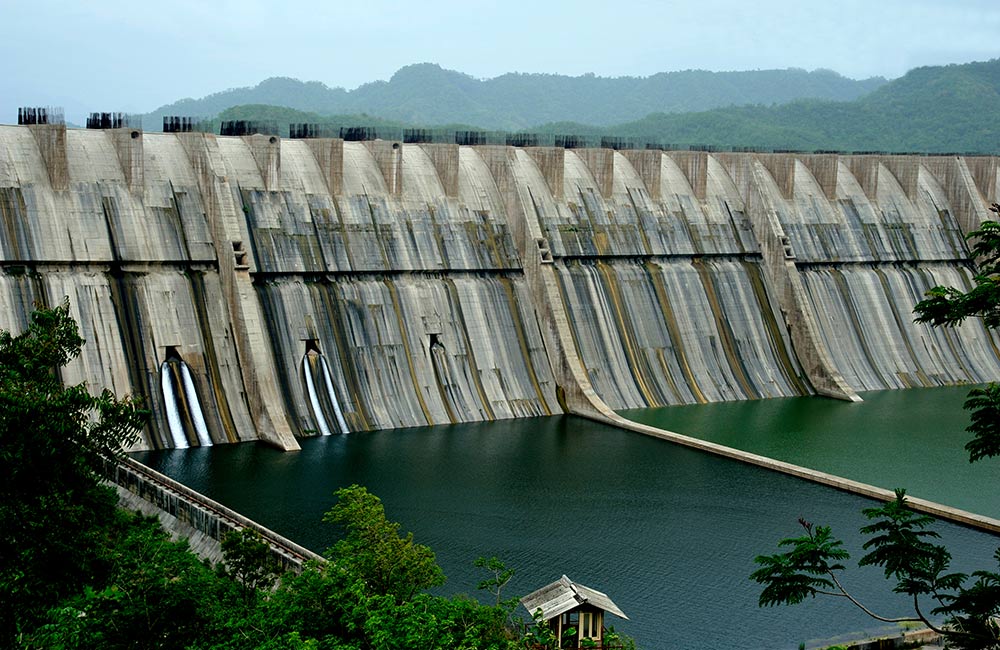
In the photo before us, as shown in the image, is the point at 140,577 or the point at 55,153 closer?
the point at 140,577

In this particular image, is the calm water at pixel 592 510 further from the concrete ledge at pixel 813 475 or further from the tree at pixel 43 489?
the tree at pixel 43 489

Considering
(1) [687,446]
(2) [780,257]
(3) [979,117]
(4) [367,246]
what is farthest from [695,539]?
(3) [979,117]

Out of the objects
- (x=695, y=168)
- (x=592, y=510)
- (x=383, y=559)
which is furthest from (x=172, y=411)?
(x=695, y=168)

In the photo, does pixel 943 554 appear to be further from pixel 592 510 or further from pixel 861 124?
pixel 861 124

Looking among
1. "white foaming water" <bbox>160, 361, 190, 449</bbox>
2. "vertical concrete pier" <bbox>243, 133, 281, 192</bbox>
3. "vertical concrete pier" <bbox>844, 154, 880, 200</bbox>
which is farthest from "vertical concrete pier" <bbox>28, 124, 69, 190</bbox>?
"vertical concrete pier" <bbox>844, 154, 880, 200</bbox>

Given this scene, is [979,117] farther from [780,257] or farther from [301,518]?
[301,518]

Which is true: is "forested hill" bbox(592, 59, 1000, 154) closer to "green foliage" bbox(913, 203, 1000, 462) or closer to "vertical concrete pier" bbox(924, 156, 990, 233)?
"vertical concrete pier" bbox(924, 156, 990, 233)

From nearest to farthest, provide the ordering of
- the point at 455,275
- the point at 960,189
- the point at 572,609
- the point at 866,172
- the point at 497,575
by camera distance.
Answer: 1. the point at 572,609
2. the point at 497,575
3. the point at 455,275
4. the point at 866,172
5. the point at 960,189
